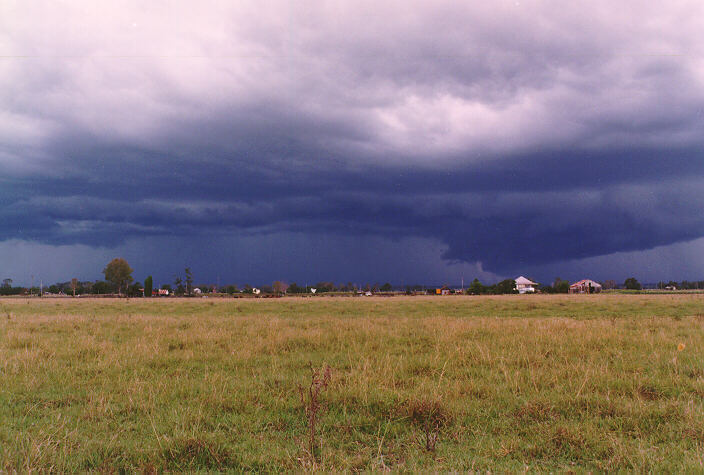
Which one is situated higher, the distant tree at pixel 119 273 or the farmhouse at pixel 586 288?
the distant tree at pixel 119 273

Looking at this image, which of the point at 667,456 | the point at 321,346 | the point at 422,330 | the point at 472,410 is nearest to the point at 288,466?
the point at 472,410

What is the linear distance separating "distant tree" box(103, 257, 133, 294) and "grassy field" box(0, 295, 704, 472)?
510ft

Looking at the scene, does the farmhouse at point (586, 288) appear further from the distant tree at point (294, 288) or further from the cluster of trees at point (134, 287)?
the distant tree at point (294, 288)

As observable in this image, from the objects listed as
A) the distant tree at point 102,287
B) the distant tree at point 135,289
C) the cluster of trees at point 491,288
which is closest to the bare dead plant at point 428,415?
the cluster of trees at point 491,288

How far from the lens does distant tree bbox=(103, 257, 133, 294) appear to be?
495 ft

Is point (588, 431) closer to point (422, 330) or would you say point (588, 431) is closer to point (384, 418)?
point (384, 418)

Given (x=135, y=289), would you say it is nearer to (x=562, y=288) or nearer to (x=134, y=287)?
(x=134, y=287)

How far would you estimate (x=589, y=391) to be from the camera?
767cm

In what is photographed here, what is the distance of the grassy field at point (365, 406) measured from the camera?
5297 mm

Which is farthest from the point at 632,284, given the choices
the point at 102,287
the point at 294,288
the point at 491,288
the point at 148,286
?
the point at 102,287

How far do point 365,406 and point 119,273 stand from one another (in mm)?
165265

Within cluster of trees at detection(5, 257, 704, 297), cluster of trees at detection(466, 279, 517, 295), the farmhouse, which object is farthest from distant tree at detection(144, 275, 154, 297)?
the farmhouse

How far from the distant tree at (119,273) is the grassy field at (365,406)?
15553 cm

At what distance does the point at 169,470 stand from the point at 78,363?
7.17 meters
